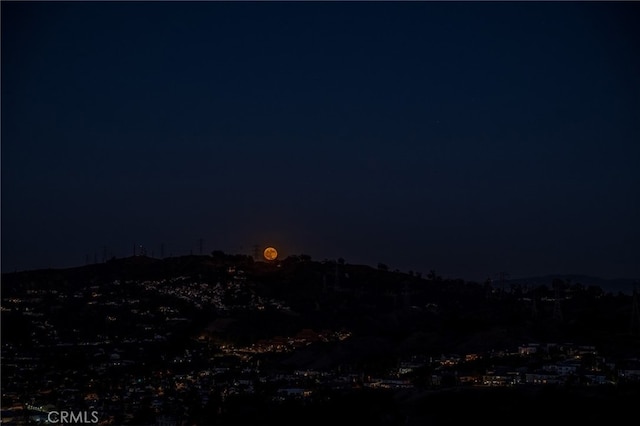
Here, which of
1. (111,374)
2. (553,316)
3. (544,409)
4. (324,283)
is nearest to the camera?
(544,409)

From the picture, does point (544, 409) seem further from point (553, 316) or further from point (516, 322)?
point (553, 316)

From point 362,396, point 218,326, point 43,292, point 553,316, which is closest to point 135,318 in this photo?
point 218,326

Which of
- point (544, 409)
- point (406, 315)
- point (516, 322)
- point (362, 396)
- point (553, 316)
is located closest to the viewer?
point (544, 409)

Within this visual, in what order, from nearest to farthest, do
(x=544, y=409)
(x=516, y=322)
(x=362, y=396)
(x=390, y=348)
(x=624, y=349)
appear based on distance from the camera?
(x=544, y=409), (x=362, y=396), (x=624, y=349), (x=390, y=348), (x=516, y=322)

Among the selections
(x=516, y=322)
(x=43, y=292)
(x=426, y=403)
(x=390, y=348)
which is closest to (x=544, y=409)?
(x=426, y=403)

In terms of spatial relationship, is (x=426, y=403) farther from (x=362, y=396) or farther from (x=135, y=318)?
(x=135, y=318)

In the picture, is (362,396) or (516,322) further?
(516,322)

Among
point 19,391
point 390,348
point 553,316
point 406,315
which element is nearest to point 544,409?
point 19,391

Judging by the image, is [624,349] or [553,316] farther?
[553,316]

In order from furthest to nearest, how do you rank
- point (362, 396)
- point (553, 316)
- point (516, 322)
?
point (553, 316)
point (516, 322)
point (362, 396)
